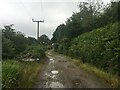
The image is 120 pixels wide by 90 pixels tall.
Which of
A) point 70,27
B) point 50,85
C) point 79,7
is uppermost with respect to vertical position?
point 79,7

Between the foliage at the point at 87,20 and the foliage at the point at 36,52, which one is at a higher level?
the foliage at the point at 87,20

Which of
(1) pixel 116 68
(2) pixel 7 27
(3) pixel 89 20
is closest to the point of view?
(1) pixel 116 68

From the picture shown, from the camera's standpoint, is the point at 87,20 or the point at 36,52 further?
the point at 87,20

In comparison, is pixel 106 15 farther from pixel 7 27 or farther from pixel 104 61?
pixel 7 27

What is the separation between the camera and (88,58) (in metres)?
23.6

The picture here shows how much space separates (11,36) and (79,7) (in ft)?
56.5

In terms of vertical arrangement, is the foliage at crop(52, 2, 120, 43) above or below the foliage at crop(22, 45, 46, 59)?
above

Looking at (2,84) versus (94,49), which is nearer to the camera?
(2,84)

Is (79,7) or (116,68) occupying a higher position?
(79,7)

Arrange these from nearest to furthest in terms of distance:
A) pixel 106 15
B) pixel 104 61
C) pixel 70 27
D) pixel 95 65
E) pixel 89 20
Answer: pixel 104 61
pixel 95 65
pixel 106 15
pixel 89 20
pixel 70 27

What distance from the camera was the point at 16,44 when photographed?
54.4m

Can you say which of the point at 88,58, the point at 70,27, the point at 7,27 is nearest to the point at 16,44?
the point at 7,27

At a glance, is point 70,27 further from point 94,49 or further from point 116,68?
point 116,68

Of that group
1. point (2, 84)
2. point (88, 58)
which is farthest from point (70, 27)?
point (2, 84)
